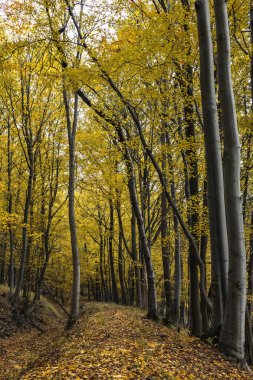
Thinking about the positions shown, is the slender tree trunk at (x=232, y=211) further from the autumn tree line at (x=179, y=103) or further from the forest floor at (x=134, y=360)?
the forest floor at (x=134, y=360)

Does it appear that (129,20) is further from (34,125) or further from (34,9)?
(34,125)

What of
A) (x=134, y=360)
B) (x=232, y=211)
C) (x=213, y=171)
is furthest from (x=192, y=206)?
(x=134, y=360)

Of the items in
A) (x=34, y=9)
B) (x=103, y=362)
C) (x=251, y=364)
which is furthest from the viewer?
(x=34, y=9)

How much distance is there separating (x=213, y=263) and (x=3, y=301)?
11.4m

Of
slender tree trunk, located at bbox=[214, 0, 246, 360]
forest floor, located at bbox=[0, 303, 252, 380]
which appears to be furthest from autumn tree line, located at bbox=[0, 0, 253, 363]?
forest floor, located at bbox=[0, 303, 252, 380]

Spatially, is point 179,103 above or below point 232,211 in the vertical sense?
above

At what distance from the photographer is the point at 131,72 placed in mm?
8188

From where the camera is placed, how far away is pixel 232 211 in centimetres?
527

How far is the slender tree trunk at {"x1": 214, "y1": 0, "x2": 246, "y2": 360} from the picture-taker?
206 inches

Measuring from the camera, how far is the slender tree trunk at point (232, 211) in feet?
17.2

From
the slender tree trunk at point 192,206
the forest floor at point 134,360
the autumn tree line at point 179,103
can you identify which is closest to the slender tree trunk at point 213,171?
the autumn tree line at point 179,103

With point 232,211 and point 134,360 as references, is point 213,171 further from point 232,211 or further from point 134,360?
point 134,360

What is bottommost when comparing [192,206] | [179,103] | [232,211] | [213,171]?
[232,211]

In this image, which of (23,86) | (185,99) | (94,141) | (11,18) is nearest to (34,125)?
(23,86)
